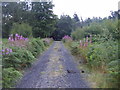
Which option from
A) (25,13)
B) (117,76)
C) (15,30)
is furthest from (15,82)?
(25,13)

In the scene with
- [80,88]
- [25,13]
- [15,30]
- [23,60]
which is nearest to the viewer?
[80,88]

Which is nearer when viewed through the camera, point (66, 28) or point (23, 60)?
point (23, 60)

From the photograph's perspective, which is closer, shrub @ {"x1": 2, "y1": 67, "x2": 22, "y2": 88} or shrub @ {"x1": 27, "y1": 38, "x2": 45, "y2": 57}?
shrub @ {"x1": 2, "y1": 67, "x2": 22, "y2": 88}

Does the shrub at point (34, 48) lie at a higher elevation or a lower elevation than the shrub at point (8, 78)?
higher

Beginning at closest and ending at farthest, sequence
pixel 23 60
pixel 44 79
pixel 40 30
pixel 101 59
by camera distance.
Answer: pixel 44 79 < pixel 101 59 < pixel 23 60 < pixel 40 30

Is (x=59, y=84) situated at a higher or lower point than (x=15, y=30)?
lower

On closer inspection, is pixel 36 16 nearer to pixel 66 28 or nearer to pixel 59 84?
pixel 66 28

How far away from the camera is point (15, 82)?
14.4 ft

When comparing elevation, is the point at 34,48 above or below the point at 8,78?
above

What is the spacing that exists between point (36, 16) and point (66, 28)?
1671 centimetres

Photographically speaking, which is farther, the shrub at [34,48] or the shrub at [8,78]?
the shrub at [34,48]

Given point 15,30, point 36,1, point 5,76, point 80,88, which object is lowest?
point 80,88

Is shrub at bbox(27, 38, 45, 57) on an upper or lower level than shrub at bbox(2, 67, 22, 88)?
upper

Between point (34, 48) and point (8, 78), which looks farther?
point (34, 48)
